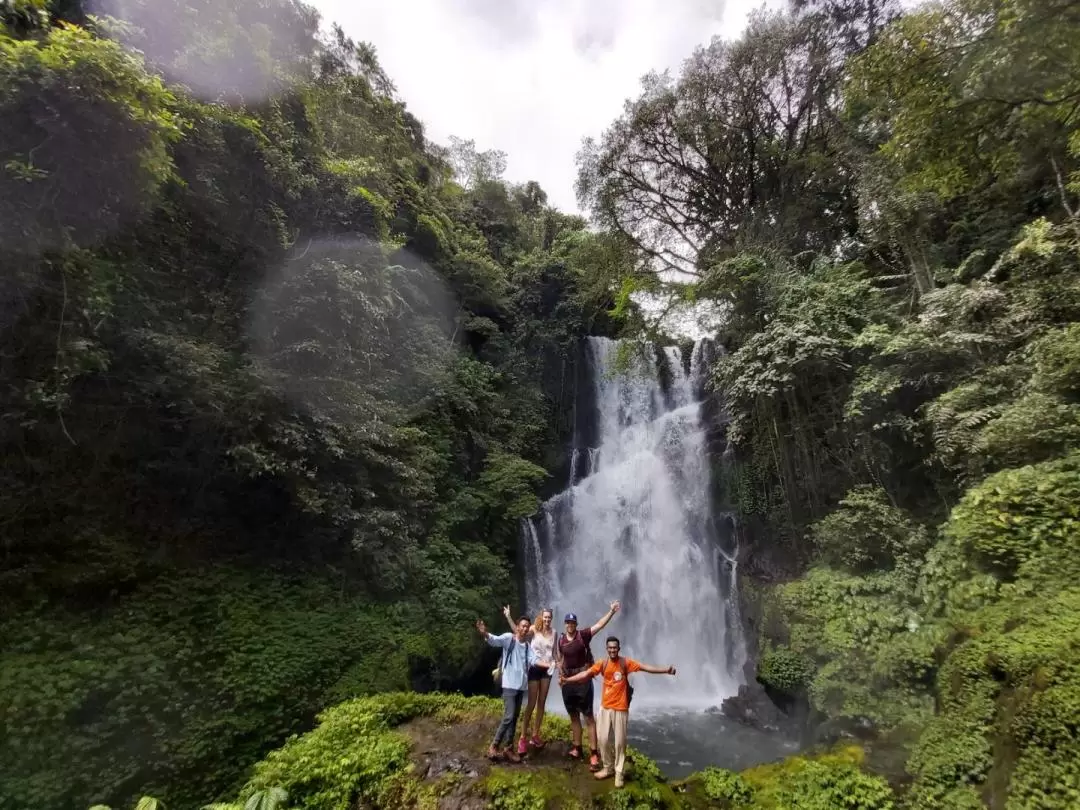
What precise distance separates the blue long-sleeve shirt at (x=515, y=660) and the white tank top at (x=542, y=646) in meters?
0.04

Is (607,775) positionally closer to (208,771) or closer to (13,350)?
(208,771)

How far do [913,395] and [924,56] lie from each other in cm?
535

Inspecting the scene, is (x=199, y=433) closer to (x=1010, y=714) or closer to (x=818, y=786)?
(x=818, y=786)

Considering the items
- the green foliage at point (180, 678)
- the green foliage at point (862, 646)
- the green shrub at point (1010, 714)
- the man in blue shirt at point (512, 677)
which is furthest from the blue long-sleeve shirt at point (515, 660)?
the green foliage at point (862, 646)

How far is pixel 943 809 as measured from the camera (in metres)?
3.76

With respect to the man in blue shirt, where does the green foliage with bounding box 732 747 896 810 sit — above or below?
below

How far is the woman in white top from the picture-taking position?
435 cm

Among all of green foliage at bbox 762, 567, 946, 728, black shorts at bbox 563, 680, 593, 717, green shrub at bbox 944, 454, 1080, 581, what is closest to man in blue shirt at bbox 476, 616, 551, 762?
black shorts at bbox 563, 680, 593, 717

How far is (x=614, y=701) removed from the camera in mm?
3918

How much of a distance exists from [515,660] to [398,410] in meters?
7.34

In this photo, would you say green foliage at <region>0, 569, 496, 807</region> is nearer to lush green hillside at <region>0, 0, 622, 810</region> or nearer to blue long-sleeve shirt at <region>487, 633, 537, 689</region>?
lush green hillside at <region>0, 0, 622, 810</region>

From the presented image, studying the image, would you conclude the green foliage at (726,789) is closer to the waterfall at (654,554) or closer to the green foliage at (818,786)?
the green foliage at (818,786)

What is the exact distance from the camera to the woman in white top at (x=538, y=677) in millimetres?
4352

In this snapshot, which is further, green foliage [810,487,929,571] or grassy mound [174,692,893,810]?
green foliage [810,487,929,571]
